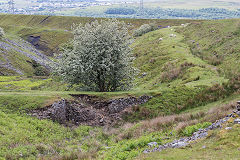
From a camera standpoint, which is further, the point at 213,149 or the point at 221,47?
the point at 221,47

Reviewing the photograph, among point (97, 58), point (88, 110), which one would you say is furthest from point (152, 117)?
point (97, 58)

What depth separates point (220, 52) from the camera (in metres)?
46.2

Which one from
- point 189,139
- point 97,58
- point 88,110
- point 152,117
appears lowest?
point 152,117

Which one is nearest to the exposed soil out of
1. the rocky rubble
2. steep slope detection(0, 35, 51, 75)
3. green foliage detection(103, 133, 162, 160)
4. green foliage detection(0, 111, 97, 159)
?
green foliage detection(0, 111, 97, 159)

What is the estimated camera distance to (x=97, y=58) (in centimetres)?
3067

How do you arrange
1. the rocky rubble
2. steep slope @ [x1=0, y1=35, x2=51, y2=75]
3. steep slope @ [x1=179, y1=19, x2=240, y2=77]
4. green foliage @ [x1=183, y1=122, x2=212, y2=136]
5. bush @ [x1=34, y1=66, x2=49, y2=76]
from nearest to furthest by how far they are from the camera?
the rocky rubble, green foliage @ [x1=183, y1=122, x2=212, y2=136], steep slope @ [x1=179, y1=19, x2=240, y2=77], steep slope @ [x1=0, y1=35, x2=51, y2=75], bush @ [x1=34, y1=66, x2=49, y2=76]

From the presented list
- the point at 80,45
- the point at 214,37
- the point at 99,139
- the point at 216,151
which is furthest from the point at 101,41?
the point at 214,37

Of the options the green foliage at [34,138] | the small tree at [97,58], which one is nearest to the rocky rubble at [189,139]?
the green foliage at [34,138]

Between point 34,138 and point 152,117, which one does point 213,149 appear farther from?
point 152,117

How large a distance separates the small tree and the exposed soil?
5.04m

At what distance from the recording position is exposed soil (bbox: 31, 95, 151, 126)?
23.0 metres

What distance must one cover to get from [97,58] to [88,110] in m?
8.48

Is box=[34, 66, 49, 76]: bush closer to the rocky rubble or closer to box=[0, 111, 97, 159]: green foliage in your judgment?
box=[0, 111, 97, 159]: green foliage

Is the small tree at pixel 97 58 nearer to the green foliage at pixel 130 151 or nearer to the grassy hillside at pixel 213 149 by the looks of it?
the green foliage at pixel 130 151
